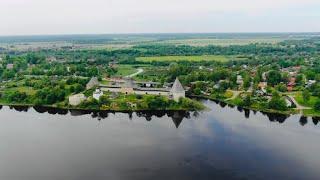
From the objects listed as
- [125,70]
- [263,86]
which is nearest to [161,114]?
[263,86]

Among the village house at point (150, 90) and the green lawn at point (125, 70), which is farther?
the green lawn at point (125, 70)

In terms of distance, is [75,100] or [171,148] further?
[75,100]

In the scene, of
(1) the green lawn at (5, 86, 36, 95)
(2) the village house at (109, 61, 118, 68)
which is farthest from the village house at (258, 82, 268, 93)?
(2) the village house at (109, 61, 118, 68)

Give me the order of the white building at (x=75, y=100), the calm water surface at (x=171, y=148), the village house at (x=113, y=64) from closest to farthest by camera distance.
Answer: the calm water surface at (x=171, y=148) < the white building at (x=75, y=100) < the village house at (x=113, y=64)

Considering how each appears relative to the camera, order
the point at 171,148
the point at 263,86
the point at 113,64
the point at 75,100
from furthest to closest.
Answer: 1. the point at 113,64
2. the point at 263,86
3. the point at 75,100
4. the point at 171,148

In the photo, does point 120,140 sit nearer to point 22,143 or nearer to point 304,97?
point 22,143

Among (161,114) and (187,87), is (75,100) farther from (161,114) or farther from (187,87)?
(187,87)

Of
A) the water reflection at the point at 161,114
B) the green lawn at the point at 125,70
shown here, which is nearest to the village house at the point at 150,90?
the water reflection at the point at 161,114

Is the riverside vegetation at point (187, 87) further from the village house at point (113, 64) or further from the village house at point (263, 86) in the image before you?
the village house at point (113, 64)
